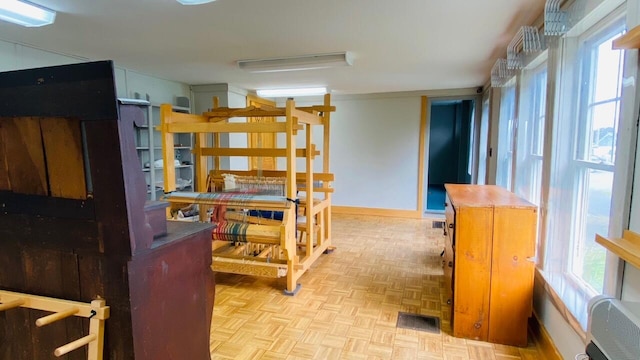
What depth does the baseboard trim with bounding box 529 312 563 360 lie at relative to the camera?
6.00 feet

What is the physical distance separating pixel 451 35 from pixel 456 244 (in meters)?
1.66

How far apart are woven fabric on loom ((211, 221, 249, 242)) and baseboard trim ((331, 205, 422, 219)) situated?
3345 mm

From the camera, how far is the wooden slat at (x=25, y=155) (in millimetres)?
875

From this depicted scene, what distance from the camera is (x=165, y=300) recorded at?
97cm

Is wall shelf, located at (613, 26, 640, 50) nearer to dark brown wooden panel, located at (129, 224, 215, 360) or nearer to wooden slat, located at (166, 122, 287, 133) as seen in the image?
dark brown wooden panel, located at (129, 224, 215, 360)

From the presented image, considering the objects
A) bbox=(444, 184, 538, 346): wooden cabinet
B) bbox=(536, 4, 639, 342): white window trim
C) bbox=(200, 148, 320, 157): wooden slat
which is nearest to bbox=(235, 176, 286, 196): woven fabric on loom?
bbox=(200, 148, 320, 157): wooden slat

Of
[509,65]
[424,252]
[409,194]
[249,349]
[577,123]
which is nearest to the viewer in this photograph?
[577,123]

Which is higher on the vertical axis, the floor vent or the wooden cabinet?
the wooden cabinet

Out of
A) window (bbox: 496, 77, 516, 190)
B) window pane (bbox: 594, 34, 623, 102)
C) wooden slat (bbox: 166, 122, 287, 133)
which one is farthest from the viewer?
window (bbox: 496, 77, 516, 190)

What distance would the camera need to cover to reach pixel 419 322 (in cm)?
230

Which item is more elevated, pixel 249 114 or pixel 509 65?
pixel 509 65

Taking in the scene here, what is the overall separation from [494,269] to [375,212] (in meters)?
3.81

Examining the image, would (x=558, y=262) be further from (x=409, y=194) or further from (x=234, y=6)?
(x=409, y=194)

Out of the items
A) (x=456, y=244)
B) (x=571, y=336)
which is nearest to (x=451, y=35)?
(x=456, y=244)
